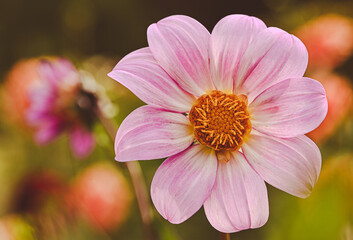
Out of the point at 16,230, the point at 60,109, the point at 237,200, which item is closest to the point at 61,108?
the point at 60,109

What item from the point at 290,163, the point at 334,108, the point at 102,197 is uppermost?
the point at 290,163

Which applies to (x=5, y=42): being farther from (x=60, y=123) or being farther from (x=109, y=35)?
(x=60, y=123)

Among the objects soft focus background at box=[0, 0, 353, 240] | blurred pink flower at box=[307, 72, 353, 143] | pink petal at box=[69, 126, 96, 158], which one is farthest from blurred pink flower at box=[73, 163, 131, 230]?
blurred pink flower at box=[307, 72, 353, 143]

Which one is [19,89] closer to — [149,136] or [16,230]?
[16,230]

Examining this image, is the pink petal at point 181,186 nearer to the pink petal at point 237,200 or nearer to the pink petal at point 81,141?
the pink petal at point 237,200

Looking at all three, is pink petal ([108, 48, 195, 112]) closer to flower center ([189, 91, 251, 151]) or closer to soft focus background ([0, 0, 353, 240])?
flower center ([189, 91, 251, 151])

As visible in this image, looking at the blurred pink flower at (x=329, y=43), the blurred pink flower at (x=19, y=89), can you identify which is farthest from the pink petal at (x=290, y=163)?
the blurred pink flower at (x=19, y=89)
